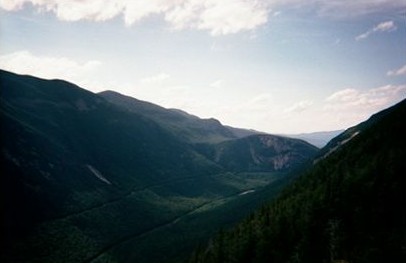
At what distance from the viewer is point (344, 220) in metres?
122

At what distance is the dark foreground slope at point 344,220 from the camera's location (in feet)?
346

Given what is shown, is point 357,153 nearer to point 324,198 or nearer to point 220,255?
point 324,198

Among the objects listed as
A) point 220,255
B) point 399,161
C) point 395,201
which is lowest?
point 220,255

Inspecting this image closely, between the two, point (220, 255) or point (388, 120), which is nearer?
point (220, 255)

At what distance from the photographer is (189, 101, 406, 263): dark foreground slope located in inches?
4146

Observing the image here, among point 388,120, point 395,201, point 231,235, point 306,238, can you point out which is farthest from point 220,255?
point 388,120

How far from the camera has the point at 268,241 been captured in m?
139

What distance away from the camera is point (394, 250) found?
306 feet

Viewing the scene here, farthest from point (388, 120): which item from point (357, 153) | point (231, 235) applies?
point (231, 235)

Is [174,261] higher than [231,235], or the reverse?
[231,235]

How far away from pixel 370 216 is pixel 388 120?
9217 cm

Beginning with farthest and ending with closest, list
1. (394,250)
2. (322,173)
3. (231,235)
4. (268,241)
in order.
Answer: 1. (322,173)
2. (231,235)
3. (268,241)
4. (394,250)

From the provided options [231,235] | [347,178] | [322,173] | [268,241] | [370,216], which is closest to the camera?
[370,216]

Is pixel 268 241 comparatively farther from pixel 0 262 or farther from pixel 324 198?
pixel 0 262
